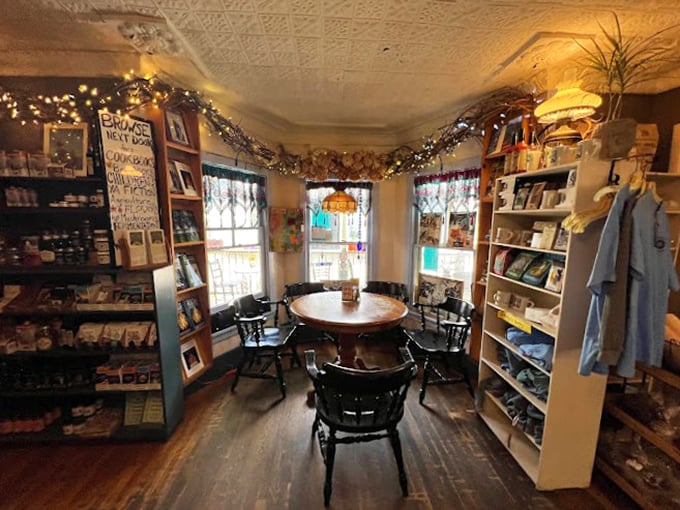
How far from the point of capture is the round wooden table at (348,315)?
2.09 metres

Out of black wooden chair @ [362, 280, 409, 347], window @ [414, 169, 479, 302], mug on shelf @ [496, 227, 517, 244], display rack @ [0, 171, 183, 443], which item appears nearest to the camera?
display rack @ [0, 171, 183, 443]

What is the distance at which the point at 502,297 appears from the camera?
7.09 feet

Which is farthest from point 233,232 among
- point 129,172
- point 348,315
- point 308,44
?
point 308,44

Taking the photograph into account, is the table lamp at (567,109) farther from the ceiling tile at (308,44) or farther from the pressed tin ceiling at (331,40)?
the ceiling tile at (308,44)

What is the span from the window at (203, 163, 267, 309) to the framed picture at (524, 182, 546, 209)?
2597mm

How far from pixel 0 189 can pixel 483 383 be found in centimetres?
367

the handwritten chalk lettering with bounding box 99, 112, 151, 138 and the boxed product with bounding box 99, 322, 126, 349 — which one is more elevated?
the handwritten chalk lettering with bounding box 99, 112, 151, 138

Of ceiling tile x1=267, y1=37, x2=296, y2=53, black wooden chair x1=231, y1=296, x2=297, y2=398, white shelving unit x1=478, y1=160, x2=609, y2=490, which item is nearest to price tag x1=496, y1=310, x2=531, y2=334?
white shelving unit x1=478, y1=160, x2=609, y2=490

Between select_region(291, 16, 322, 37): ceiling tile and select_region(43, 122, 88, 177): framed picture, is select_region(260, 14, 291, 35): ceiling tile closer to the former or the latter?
select_region(291, 16, 322, 37): ceiling tile

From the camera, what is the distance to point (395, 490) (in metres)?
1.70

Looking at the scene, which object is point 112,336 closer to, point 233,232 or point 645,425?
point 233,232

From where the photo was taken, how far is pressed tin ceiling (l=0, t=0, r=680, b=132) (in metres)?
1.47

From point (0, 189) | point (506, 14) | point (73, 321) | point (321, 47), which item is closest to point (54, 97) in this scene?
point (0, 189)

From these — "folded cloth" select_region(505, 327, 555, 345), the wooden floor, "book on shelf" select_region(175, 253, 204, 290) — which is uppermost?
"book on shelf" select_region(175, 253, 204, 290)
